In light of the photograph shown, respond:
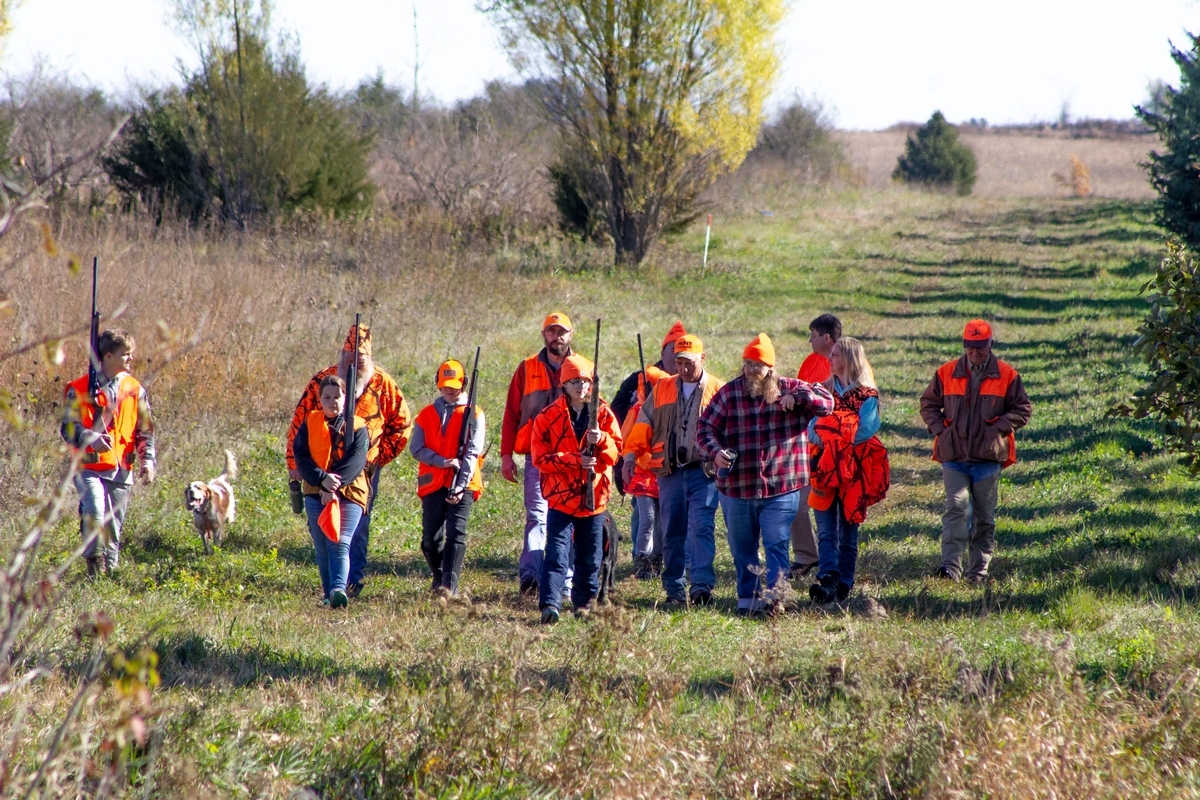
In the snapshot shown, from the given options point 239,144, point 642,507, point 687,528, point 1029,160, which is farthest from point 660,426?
point 1029,160

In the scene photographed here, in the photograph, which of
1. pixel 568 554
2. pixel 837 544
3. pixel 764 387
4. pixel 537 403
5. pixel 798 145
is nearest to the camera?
pixel 764 387

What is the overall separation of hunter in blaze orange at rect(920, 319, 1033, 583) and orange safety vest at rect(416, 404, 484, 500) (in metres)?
3.50

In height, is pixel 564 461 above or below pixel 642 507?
above

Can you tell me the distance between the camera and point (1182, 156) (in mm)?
20234

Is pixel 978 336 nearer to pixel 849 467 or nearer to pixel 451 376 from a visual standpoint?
pixel 849 467

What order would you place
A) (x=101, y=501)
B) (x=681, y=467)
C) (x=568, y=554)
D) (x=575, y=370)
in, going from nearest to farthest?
→ (x=575, y=370), (x=568, y=554), (x=101, y=501), (x=681, y=467)

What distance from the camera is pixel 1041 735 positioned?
4.21 metres

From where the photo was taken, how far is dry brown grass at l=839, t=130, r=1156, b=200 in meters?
59.8

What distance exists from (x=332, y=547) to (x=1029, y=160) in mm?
76542

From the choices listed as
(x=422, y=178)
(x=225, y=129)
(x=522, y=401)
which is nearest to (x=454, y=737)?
(x=522, y=401)

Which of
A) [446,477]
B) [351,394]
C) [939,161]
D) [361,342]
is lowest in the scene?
[446,477]

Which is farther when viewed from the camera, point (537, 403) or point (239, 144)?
point (239, 144)

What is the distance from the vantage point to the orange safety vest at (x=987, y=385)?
7668 millimetres

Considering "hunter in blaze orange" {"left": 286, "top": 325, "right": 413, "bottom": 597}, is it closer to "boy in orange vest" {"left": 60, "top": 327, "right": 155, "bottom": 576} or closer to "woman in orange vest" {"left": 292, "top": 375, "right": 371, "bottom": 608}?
"woman in orange vest" {"left": 292, "top": 375, "right": 371, "bottom": 608}
